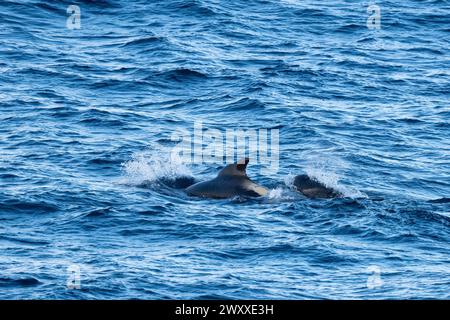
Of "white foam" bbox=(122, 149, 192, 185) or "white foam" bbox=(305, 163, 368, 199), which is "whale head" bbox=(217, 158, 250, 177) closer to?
"white foam" bbox=(305, 163, 368, 199)

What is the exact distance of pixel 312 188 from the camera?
1127 inches

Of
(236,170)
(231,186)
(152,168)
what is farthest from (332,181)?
(152,168)

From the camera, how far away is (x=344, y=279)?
73.7 ft

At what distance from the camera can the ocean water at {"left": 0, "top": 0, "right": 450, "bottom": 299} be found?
74.7 feet

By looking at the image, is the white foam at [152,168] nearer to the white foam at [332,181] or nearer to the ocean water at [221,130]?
the ocean water at [221,130]

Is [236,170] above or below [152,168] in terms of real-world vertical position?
above

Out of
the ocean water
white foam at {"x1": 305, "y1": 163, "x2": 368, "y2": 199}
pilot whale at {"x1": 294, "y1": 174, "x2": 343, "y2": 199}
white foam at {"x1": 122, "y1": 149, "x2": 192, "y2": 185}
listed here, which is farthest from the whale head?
white foam at {"x1": 122, "y1": 149, "x2": 192, "y2": 185}

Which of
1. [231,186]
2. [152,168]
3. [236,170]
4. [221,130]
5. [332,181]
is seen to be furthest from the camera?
[221,130]

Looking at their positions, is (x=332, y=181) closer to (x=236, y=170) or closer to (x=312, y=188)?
(x=312, y=188)

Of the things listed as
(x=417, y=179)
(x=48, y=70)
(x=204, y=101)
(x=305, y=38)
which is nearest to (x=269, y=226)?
(x=417, y=179)

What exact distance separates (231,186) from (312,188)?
1.97m

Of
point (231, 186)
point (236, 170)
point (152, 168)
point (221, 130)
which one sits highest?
point (236, 170)

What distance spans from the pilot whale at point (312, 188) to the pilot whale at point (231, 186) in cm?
88

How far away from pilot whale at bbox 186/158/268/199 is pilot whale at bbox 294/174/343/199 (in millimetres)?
883
